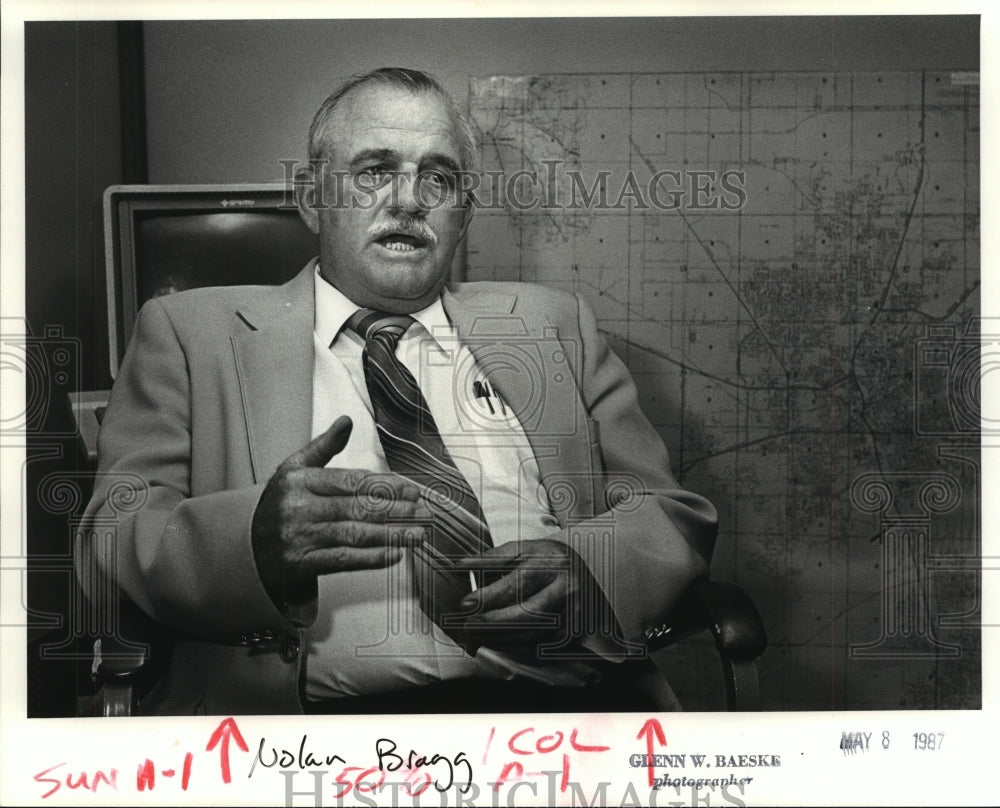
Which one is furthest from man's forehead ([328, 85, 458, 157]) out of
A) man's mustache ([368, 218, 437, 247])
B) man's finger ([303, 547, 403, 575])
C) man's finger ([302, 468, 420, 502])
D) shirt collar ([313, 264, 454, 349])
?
man's finger ([303, 547, 403, 575])

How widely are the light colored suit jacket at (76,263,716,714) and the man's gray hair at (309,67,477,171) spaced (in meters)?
0.22

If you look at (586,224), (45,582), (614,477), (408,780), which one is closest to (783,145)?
(586,224)

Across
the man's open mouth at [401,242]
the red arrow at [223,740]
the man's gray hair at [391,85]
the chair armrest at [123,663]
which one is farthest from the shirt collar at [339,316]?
the red arrow at [223,740]

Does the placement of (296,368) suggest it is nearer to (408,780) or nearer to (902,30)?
(408,780)

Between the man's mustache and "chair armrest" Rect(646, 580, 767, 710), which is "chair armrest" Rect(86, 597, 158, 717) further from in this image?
"chair armrest" Rect(646, 580, 767, 710)

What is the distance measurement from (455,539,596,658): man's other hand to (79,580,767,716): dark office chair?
6.6 inches

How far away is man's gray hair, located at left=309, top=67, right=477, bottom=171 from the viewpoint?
2.05m

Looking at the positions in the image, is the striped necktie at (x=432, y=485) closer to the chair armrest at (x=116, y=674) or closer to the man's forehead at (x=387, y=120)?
the man's forehead at (x=387, y=120)

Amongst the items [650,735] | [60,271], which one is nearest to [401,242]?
[60,271]

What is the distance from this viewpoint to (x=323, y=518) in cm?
201

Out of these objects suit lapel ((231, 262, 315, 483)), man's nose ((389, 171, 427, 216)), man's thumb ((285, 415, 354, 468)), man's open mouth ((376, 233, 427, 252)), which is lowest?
man's thumb ((285, 415, 354, 468))

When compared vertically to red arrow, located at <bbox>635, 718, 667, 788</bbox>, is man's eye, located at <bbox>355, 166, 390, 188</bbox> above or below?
above

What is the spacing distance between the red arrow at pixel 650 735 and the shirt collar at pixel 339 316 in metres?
0.77

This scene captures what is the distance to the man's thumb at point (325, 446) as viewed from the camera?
2018 mm
